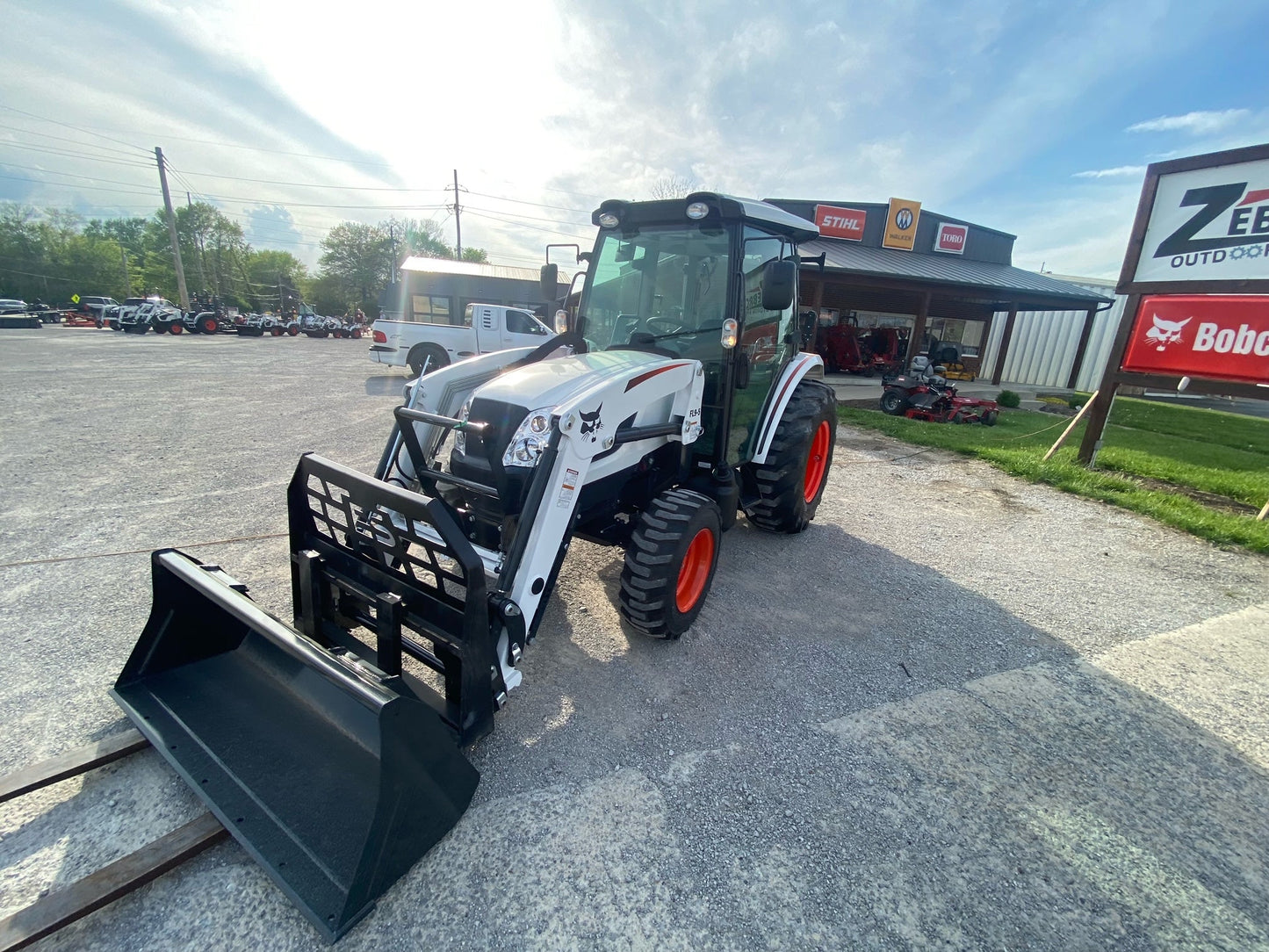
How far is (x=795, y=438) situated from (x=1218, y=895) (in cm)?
305

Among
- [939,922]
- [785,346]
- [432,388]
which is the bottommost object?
[939,922]

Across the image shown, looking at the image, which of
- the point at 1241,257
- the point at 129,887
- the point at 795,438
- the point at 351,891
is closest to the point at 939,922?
the point at 351,891

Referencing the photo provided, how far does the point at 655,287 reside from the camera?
153 inches

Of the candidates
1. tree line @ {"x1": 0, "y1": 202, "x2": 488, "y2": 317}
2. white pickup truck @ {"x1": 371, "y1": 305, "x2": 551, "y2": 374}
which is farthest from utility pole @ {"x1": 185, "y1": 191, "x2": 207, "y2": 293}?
white pickup truck @ {"x1": 371, "y1": 305, "x2": 551, "y2": 374}

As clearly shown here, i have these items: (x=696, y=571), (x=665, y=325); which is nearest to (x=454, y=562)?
(x=696, y=571)

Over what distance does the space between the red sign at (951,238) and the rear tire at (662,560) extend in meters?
20.3

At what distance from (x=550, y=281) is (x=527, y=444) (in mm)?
2245

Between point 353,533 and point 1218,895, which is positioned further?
point 353,533

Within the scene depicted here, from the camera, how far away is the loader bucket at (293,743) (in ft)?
5.42

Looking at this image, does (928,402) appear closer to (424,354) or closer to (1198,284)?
(1198,284)

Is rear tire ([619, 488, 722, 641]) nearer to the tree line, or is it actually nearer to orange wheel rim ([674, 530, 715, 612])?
orange wheel rim ([674, 530, 715, 612])

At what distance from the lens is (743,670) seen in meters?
3.00

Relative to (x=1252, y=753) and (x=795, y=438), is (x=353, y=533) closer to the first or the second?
(x=795, y=438)

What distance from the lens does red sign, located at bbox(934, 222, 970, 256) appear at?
61.8 feet
